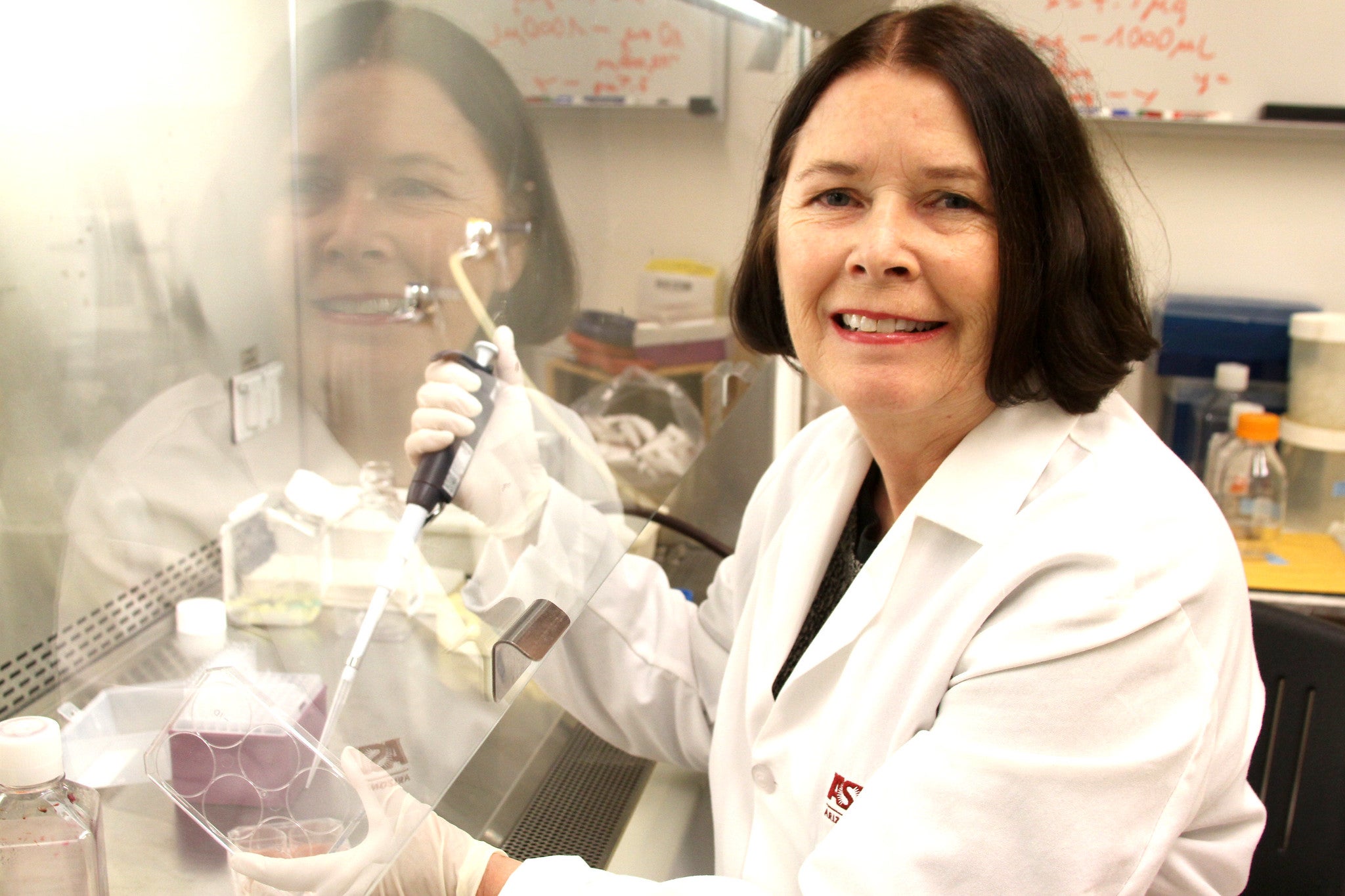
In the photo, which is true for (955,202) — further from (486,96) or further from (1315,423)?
(1315,423)

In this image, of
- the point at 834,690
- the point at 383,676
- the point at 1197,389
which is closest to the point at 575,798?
the point at 834,690

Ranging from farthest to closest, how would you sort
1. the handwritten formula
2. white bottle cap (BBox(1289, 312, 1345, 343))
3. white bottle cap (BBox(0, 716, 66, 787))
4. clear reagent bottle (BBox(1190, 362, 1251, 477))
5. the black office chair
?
the handwritten formula, clear reagent bottle (BBox(1190, 362, 1251, 477)), white bottle cap (BBox(1289, 312, 1345, 343)), the black office chair, white bottle cap (BBox(0, 716, 66, 787))

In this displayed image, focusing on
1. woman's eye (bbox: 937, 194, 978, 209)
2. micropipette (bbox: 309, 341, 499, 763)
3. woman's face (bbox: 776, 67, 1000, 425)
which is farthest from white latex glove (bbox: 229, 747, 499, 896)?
woman's eye (bbox: 937, 194, 978, 209)

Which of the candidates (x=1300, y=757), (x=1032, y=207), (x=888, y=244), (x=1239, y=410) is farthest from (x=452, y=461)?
(x=1239, y=410)

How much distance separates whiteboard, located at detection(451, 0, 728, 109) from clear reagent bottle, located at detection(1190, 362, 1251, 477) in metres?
1.62

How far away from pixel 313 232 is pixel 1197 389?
7.62ft

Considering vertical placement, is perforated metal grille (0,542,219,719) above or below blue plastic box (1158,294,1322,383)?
below

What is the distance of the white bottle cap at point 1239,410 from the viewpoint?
7.74 ft

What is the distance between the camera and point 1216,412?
98.5 inches

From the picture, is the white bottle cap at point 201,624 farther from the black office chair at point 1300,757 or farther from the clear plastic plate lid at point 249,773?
the black office chair at point 1300,757

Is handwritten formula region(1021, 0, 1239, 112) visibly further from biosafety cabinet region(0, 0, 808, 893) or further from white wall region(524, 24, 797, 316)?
biosafety cabinet region(0, 0, 808, 893)

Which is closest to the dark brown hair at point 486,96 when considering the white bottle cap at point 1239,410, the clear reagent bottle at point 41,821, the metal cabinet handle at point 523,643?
the metal cabinet handle at point 523,643

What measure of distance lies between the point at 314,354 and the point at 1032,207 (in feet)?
2.13

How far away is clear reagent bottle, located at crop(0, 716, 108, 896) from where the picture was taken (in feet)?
1.78
